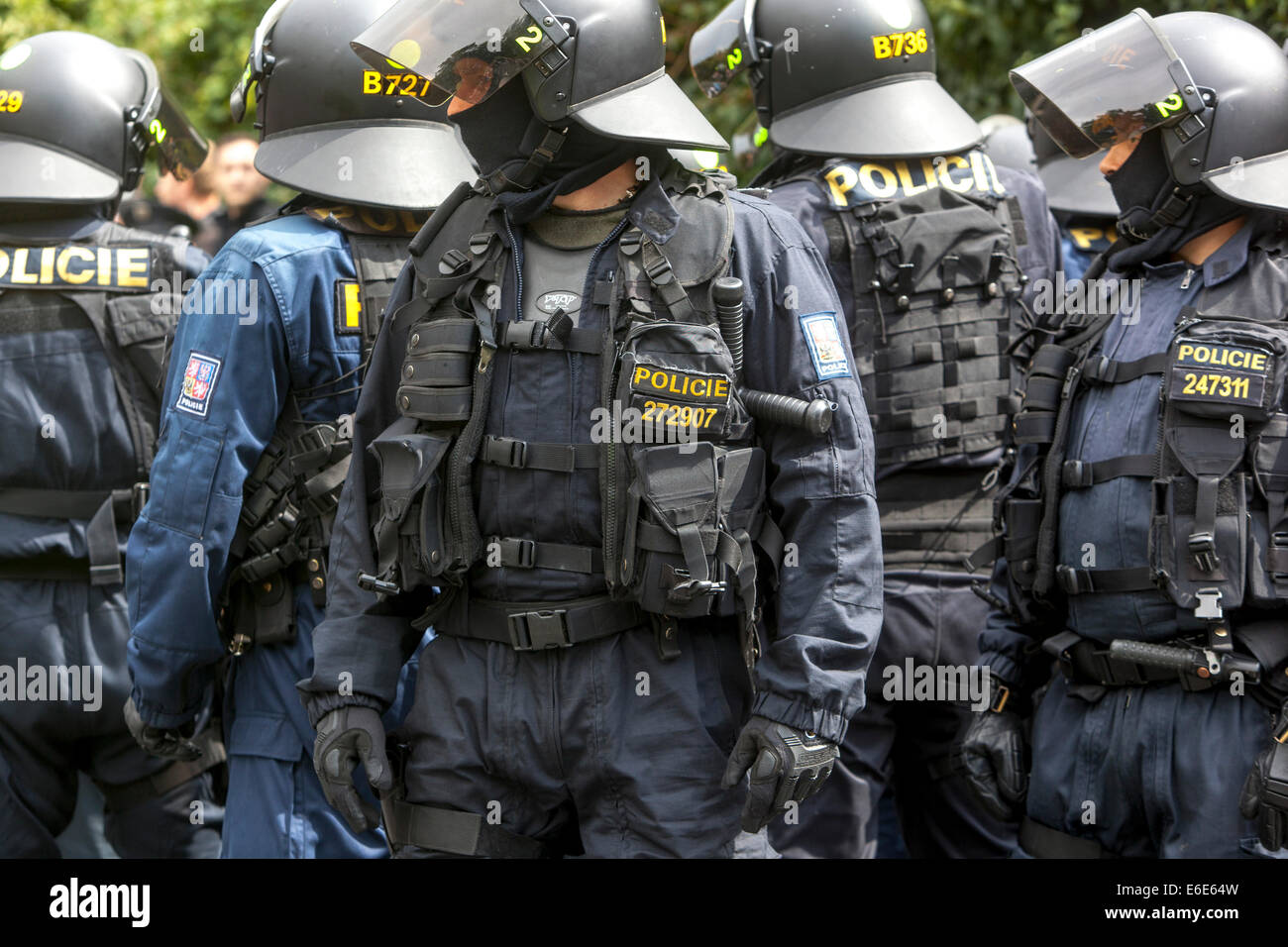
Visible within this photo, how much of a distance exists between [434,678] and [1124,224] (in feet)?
6.36

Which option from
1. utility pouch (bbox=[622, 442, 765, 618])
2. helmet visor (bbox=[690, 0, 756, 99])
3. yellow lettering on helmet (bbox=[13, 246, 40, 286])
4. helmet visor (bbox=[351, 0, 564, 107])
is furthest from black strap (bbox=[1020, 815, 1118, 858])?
yellow lettering on helmet (bbox=[13, 246, 40, 286])

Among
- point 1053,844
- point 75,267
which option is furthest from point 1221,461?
point 75,267

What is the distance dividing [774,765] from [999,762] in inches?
46.1

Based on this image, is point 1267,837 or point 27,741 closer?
point 1267,837

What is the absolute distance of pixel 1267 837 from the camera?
3.13 metres

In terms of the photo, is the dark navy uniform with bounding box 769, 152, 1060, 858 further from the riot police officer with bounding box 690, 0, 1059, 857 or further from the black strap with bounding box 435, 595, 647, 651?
the black strap with bounding box 435, 595, 647, 651

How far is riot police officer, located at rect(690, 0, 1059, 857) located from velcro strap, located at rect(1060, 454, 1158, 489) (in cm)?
80

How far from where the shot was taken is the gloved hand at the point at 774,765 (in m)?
2.78

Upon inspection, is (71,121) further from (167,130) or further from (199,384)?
(199,384)

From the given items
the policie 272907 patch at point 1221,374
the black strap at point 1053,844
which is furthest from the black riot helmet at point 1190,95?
the black strap at point 1053,844

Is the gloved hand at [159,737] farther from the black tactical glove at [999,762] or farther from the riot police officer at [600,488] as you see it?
the black tactical glove at [999,762]
